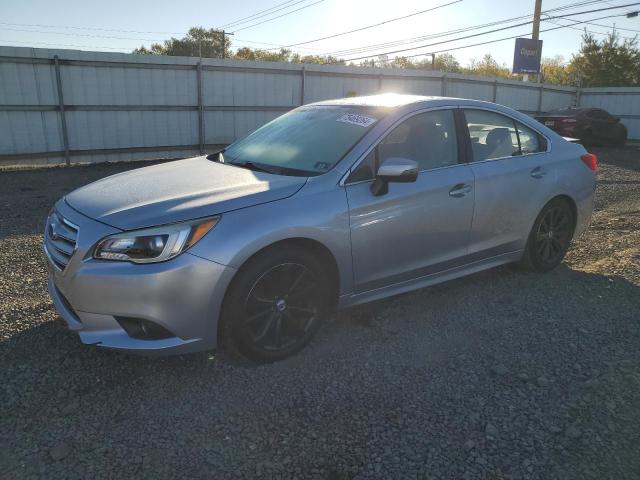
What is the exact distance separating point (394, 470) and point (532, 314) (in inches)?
88.1

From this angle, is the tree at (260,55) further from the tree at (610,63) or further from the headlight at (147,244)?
the headlight at (147,244)

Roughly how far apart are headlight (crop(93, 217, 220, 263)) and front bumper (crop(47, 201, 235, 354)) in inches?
1.5

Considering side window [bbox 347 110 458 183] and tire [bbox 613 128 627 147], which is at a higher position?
side window [bbox 347 110 458 183]

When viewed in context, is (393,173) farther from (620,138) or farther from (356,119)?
(620,138)

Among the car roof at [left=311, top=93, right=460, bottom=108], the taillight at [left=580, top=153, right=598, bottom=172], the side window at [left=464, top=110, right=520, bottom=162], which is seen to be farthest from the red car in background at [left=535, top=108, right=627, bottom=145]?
the car roof at [left=311, top=93, right=460, bottom=108]

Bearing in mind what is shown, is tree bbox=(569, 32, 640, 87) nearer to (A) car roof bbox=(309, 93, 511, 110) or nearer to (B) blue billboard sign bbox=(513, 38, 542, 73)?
(B) blue billboard sign bbox=(513, 38, 542, 73)

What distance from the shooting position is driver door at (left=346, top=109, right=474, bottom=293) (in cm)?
353

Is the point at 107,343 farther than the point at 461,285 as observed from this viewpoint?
No

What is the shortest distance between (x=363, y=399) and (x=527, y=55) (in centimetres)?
2966

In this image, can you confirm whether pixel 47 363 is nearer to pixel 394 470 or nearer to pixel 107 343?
pixel 107 343

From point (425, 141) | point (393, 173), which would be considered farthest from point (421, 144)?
point (393, 173)

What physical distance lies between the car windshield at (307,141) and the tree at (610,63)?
43.3 metres

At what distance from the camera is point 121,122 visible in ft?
40.0

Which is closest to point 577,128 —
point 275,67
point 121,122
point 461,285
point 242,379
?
point 275,67
